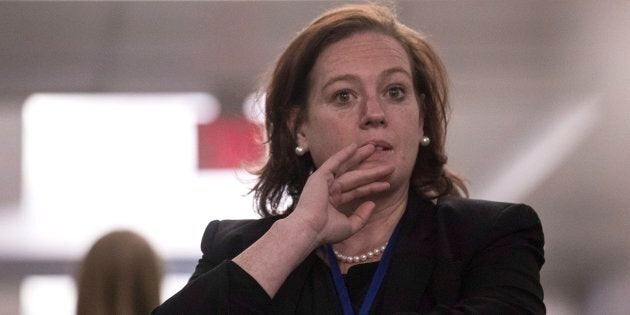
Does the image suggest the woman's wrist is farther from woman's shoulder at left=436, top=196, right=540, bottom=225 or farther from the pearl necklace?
woman's shoulder at left=436, top=196, right=540, bottom=225

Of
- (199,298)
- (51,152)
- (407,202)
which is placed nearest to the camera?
(199,298)

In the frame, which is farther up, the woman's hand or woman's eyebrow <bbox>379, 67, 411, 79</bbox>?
woman's eyebrow <bbox>379, 67, 411, 79</bbox>

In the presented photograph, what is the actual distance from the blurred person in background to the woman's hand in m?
0.97

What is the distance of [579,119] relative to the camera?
234 inches

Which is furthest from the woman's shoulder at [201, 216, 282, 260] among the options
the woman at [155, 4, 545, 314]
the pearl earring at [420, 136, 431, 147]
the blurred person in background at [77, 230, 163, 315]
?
the blurred person in background at [77, 230, 163, 315]

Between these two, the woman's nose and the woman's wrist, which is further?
the woman's nose

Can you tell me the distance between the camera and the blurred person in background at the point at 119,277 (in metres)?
→ 2.89

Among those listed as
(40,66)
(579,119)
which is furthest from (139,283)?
(579,119)

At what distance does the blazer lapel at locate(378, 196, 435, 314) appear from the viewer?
1.97 metres

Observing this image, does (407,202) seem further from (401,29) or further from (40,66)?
(40,66)

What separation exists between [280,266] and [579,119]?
14.1 ft

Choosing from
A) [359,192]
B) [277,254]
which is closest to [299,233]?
[277,254]

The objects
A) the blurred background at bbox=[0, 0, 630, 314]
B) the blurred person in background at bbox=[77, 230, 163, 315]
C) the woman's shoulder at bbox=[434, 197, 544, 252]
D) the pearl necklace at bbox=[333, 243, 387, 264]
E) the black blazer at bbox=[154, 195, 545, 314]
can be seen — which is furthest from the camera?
the blurred background at bbox=[0, 0, 630, 314]

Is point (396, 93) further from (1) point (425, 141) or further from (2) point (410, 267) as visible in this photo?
(2) point (410, 267)
